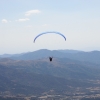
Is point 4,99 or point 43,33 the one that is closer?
point 43,33

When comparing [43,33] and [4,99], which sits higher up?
[43,33]

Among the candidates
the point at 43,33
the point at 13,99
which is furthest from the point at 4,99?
the point at 43,33

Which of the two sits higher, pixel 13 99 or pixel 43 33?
pixel 43 33

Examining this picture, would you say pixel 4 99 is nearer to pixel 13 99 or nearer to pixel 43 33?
pixel 13 99

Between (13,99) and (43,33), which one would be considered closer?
(43,33)
